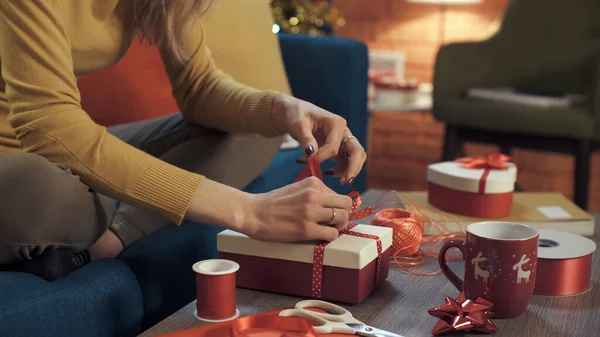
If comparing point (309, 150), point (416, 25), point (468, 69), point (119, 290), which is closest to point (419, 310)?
point (309, 150)

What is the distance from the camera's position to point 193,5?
3.97ft

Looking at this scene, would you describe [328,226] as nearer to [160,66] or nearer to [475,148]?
[160,66]

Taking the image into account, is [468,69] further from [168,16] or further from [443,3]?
[168,16]

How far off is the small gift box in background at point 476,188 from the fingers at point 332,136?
0.77ft

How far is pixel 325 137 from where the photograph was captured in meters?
1.16

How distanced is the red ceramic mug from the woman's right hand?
170 millimetres

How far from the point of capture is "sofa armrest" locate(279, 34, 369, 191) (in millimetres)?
1921

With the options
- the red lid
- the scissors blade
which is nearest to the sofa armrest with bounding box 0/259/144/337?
the scissors blade

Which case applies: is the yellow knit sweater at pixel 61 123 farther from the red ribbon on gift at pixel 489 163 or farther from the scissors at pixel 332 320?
the red ribbon on gift at pixel 489 163

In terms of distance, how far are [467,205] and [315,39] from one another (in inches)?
33.6

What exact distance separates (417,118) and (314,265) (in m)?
2.47

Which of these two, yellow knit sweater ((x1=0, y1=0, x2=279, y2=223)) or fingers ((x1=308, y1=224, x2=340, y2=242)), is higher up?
yellow knit sweater ((x1=0, y1=0, x2=279, y2=223))

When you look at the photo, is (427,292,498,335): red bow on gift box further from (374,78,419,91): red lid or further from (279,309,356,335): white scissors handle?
(374,78,419,91): red lid

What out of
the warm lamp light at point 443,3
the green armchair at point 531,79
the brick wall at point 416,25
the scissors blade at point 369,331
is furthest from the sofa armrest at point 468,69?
the scissors blade at point 369,331
